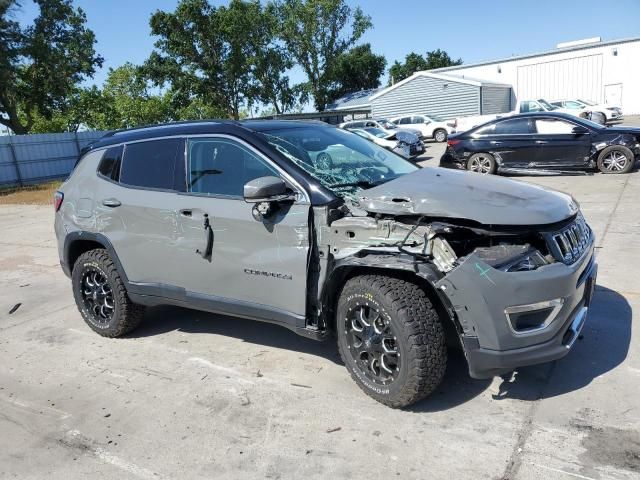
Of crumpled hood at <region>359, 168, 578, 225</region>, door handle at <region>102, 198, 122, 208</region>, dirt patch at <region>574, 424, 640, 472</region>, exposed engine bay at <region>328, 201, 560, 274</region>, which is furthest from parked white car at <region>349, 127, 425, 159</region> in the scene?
dirt patch at <region>574, 424, 640, 472</region>

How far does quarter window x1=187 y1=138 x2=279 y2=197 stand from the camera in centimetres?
400

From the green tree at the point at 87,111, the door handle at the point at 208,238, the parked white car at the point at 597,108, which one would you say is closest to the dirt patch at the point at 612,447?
the door handle at the point at 208,238

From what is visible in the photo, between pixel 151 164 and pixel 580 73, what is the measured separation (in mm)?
40187

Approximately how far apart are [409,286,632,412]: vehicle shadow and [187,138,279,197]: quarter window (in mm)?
1876

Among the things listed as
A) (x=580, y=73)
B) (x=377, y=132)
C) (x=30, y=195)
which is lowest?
(x=30, y=195)

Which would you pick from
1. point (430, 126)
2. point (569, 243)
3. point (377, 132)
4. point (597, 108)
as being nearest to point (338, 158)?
point (569, 243)

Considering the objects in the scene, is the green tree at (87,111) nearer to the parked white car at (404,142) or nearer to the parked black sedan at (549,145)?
the parked white car at (404,142)

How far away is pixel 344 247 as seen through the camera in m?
3.47

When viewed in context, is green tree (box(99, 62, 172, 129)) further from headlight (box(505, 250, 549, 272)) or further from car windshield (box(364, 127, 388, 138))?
headlight (box(505, 250, 549, 272))

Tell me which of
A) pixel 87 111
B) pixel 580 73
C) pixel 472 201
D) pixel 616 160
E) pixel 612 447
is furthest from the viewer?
pixel 87 111

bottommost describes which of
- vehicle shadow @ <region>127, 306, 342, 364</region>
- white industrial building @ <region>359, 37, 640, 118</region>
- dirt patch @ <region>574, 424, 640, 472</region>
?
dirt patch @ <region>574, 424, 640, 472</region>

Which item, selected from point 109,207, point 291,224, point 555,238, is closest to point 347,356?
point 291,224

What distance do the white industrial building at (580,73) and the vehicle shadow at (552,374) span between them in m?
37.8

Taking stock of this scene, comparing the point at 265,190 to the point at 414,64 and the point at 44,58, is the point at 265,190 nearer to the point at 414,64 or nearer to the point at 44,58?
the point at 44,58
